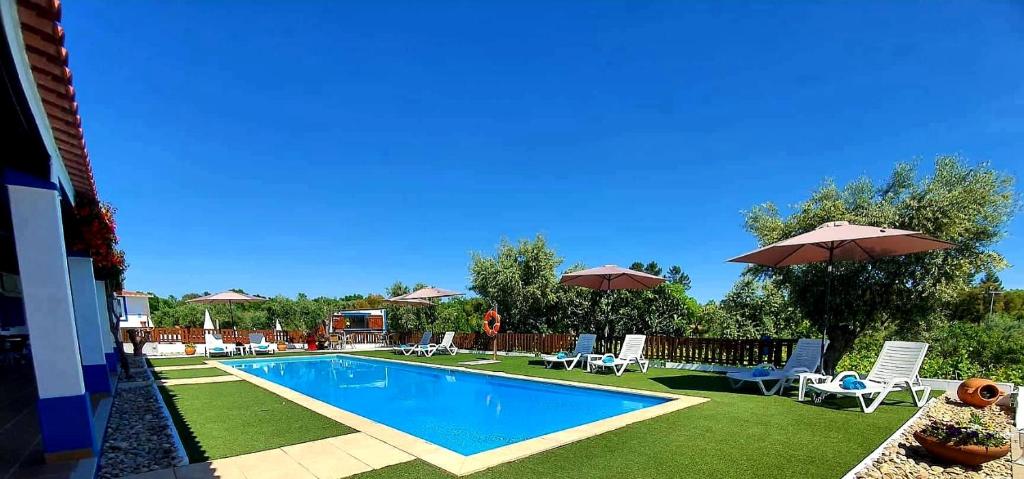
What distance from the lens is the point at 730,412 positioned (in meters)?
5.75

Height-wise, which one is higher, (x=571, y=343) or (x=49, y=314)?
(x=49, y=314)

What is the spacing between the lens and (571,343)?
43.8ft

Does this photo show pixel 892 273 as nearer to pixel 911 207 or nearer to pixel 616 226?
pixel 911 207

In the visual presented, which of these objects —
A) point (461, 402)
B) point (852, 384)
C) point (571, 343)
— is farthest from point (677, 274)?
point (852, 384)

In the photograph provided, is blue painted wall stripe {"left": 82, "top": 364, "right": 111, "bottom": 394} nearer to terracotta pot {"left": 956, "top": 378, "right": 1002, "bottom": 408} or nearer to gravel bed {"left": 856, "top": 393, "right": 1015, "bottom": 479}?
gravel bed {"left": 856, "top": 393, "right": 1015, "bottom": 479}

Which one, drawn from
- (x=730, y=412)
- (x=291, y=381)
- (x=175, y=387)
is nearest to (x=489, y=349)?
(x=291, y=381)

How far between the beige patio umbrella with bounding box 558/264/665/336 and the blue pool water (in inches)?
132

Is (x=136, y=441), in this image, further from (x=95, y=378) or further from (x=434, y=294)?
(x=434, y=294)

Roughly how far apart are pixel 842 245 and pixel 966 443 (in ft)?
13.3

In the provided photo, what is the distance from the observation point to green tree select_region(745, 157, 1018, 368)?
8.44 m

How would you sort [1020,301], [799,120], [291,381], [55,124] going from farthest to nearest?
[1020,301]
[799,120]
[291,381]
[55,124]

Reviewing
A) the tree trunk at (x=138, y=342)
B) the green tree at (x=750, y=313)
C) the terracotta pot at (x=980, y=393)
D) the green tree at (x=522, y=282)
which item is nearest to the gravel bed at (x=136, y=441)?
the tree trunk at (x=138, y=342)

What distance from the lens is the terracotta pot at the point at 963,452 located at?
143 inches

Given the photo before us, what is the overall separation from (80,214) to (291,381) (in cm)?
763
